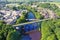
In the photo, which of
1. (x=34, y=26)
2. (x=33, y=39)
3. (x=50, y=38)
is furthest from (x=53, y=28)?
(x=34, y=26)

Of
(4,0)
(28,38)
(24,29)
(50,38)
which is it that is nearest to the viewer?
(50,38)

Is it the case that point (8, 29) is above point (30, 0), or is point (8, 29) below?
above

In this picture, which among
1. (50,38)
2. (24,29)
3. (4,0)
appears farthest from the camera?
(4,0)

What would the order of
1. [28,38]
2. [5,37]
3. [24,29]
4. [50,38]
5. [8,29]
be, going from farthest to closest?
1. [24,29]
2. [28,38]
3. [8,29]
4. [5,37]
5. [50,38]

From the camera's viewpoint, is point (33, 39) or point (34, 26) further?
point (34, 26)

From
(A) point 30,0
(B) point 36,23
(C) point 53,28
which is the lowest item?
(A) point 30,0

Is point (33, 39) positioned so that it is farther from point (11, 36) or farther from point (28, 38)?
point (11, 36)

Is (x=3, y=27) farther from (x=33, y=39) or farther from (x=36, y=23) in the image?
(x=36, y=23)

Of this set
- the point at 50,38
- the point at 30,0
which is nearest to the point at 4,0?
the point at 30,0

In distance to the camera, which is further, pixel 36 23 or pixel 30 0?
pixel 30 0
